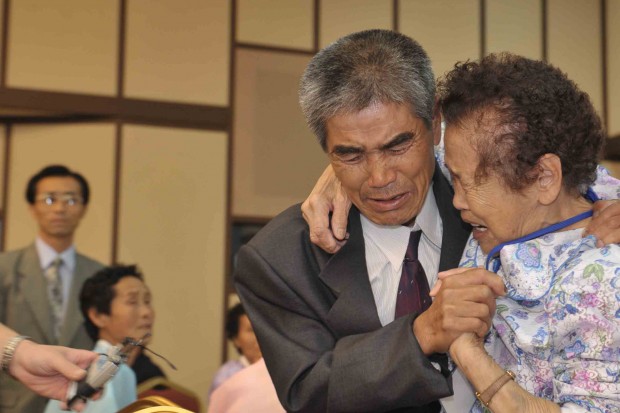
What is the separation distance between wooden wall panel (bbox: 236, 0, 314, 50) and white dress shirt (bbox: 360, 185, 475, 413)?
16.3 ft

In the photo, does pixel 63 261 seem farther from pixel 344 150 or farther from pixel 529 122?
pixel 529 122

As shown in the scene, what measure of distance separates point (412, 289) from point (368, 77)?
462mm

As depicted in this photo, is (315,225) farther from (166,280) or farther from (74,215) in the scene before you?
(166,280)

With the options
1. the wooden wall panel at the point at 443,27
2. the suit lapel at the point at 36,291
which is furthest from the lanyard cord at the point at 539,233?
the wooden wall panel at the point at 443,27

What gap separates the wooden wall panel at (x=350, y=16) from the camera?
7289mm

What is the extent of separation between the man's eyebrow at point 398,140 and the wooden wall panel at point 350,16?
525 centimetres

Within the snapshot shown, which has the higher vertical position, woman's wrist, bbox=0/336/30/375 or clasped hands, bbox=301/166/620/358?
clasped hands, bbox=301/166/620/358

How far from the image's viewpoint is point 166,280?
21.9ft

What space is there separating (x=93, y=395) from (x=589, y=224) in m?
1.14

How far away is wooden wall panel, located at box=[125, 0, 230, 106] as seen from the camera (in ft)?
22.0

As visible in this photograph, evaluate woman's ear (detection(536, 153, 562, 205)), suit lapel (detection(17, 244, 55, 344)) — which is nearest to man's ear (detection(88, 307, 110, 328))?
suit lapel (detection(17, 244, 55, 344))

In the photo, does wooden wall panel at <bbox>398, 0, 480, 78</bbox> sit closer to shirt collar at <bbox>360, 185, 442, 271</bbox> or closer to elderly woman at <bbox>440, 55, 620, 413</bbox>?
shirt collar at <bbox>360, 185, 442, 271</bbox>

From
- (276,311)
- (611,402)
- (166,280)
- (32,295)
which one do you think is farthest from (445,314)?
(166,280)

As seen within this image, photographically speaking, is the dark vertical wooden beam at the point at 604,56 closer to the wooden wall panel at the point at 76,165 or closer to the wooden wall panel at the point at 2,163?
the wooden wall panel at the point at 76,165
